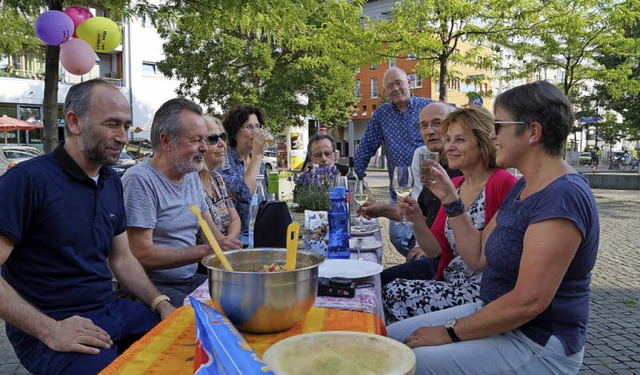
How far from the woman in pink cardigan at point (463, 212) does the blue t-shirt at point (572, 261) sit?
521mm

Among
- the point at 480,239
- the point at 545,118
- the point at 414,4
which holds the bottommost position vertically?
the point at 480,239

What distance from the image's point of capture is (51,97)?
22.9ft

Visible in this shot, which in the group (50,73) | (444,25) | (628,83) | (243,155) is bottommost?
(243,155)

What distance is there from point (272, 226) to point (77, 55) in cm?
623

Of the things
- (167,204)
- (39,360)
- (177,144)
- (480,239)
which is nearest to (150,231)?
(167,204)

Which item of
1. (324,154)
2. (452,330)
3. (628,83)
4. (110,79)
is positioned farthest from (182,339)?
(110,79)

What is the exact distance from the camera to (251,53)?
18.9m

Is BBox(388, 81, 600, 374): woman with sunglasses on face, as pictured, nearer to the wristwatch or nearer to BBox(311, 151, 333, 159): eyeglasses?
the wristwatch

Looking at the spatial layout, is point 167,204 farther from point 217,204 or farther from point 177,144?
point 217,204

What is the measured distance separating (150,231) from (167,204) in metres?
0.19

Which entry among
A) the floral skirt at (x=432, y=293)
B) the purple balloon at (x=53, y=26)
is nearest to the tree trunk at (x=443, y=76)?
the purple balloon at (x=53, y=26)

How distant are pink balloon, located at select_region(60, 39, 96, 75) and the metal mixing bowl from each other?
22.5 ft

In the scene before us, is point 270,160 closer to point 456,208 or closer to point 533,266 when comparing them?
point 456,208

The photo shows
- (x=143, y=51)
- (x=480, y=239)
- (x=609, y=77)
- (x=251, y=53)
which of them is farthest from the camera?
(x=143, y=51)
